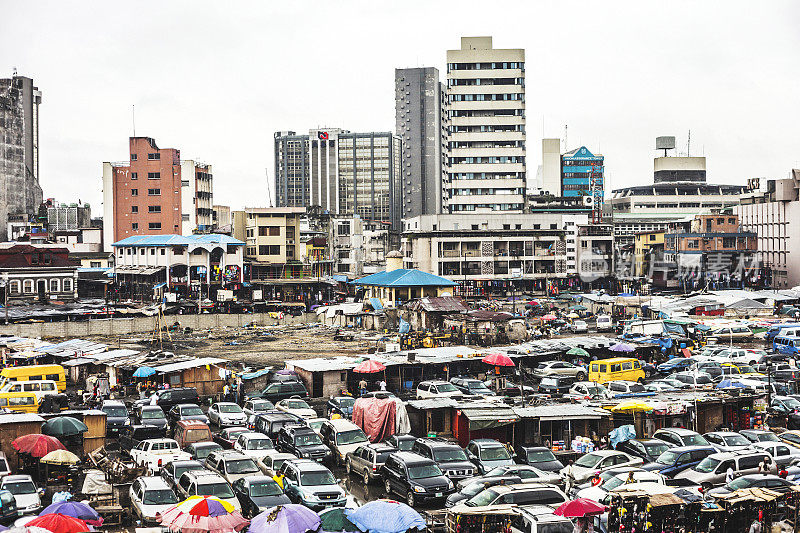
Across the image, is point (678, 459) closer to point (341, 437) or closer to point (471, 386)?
point (341, 437)

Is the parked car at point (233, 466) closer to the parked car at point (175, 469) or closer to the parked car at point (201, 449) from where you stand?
the parked car at point (175, 469)

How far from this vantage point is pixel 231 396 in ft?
110

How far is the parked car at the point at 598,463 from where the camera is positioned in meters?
21.0

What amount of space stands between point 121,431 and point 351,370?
10.5m

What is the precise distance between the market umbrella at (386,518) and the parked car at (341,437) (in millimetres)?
7563

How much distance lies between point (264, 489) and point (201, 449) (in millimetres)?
4652

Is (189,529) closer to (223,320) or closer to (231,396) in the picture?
(231,396)

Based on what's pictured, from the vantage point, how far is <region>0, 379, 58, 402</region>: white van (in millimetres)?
30997

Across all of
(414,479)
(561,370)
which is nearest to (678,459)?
(414,479)

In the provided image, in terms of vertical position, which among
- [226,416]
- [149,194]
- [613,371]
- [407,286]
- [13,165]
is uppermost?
[13,165]

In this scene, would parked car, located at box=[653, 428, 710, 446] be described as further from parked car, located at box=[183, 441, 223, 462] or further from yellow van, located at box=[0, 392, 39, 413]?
yellow van, located at box=[0, 392, 39, 413]

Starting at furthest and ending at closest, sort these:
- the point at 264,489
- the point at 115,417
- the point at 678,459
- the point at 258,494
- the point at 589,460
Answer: the point at 115,417 < the point at 589,460 < the point at 678,459 < the point at 264,489 < the point at 258,494

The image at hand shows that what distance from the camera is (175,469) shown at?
2050 centimetres

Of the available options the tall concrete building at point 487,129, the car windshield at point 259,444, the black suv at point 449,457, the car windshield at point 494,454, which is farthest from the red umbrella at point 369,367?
the tall concrete building at point 487,129
